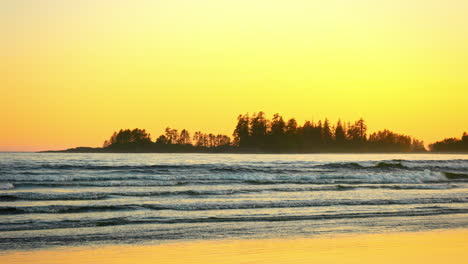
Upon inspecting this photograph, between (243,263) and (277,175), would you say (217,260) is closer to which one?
(243,263)

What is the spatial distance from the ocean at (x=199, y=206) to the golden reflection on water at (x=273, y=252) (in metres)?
0.90

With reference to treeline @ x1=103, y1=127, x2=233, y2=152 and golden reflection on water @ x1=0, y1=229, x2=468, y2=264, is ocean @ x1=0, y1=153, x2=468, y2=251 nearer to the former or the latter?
A: golden reflection on water @ x1=0, y1=229, x2=468, y2=264

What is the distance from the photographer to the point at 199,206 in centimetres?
2188

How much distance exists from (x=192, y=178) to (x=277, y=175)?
6233 mm

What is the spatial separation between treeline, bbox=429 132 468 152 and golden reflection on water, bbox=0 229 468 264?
168m

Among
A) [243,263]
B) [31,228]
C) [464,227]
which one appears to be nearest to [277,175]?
[464,227]

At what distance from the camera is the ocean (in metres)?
16.3

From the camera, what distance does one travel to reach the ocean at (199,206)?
16281 millimetres

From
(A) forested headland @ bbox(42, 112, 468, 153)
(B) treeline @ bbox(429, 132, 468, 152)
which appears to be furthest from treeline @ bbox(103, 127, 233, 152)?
(B) treeline @ bbox(429, 132, 468, 152)

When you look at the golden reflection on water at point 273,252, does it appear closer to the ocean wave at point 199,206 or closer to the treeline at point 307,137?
the ocean wave at point 199,206

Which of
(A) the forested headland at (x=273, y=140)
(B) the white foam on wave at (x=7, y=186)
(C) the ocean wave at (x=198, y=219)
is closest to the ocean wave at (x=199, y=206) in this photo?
(C) the ocean wave at (x=198, y=219)

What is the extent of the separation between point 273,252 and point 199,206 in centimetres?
830

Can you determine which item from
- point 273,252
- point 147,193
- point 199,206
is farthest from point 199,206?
point 273,252

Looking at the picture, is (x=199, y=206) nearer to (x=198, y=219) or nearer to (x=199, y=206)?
(x=199, y=206)
